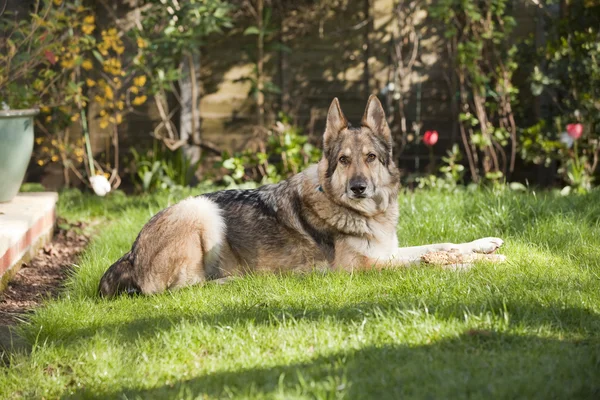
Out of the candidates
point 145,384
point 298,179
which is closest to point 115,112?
point 298,179

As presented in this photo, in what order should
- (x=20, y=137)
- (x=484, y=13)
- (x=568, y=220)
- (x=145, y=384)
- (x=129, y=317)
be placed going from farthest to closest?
(x=484, y=13) → (x=20, y=137) → (x=568, y=220) → (x=129, y=317) → (x=145, y=384)

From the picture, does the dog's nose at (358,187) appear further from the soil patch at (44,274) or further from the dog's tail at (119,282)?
the soil patch at (44,274)

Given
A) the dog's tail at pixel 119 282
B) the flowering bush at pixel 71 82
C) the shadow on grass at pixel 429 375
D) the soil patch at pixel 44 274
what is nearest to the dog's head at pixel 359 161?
the dog's tail at pixel 119 282

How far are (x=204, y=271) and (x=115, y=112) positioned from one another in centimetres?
436

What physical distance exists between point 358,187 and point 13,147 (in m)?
3.05

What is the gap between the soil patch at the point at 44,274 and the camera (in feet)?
15.4

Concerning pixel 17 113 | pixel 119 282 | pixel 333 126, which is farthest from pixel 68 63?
pixel 333 126

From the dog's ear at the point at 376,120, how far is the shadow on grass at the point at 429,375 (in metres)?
1.83

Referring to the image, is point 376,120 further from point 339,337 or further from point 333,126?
point 339,337

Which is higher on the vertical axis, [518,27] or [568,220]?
[518,27]

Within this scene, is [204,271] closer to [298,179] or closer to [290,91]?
[298,179]

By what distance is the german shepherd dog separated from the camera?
4.74 metres

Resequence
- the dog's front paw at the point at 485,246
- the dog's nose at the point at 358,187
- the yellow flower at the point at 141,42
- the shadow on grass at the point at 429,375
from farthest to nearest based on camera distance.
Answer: the yellow flower at the point at 141,42 < the dog's front paw at the point at 485,246 < the dog's nose at the point at 358,187 < the shadow on grass at the point at 429,375

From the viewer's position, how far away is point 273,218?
495cm
